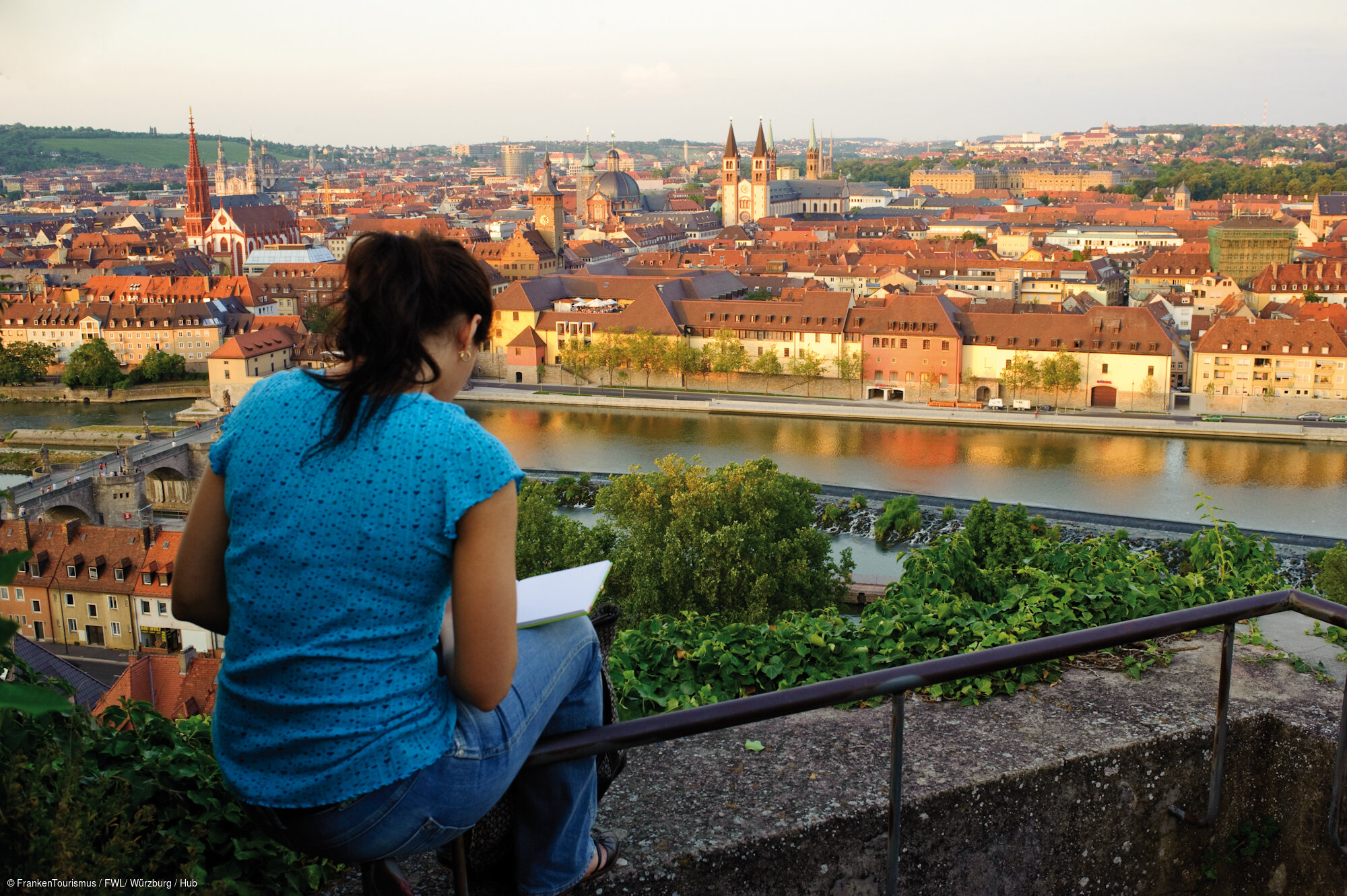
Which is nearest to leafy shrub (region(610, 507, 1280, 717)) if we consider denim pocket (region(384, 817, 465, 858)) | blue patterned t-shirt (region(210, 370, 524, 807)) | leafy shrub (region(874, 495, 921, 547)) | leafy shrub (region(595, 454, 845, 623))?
denim pocket (region(384, 817, 465, 858))

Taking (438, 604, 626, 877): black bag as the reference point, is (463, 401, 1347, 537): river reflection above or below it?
below

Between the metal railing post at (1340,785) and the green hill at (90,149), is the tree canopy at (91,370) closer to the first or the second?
the metal railing post at (1340,785)

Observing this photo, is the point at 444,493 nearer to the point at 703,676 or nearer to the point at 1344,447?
the point at 703,676

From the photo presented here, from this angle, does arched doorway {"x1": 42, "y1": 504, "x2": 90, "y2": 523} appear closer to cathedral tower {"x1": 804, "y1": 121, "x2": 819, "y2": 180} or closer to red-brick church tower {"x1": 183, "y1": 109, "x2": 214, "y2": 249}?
red-brick church tower {"x1": 183, "y1": 109, "x2": 214, "y2": 249}

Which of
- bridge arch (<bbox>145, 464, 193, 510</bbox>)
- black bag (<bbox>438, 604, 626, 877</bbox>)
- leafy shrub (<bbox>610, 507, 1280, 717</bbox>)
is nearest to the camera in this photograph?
black bag (<bbox>438, 604, 626, 877</bbox>)

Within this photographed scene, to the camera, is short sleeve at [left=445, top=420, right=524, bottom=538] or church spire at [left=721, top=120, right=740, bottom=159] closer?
short sleeve at [left=445, top=420, right=524, bottom=538]

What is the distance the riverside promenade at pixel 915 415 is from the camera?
19219 mm

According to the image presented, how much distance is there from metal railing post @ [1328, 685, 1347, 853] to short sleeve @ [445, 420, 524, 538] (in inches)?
45.6

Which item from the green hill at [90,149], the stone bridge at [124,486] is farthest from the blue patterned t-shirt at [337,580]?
the green hill at [90,149]

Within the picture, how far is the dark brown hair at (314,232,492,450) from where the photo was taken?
1.04 m

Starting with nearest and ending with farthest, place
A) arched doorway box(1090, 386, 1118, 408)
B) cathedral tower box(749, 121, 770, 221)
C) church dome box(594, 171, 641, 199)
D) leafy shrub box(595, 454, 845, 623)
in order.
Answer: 1. leafy shrub box(595, 454, 845, 623)
2. arched doorway box(1090, 386, 1118, 408)
3. cathedral tower box(749, 121, 770, 221)
4. church dome box(594, 171, 641, 199)

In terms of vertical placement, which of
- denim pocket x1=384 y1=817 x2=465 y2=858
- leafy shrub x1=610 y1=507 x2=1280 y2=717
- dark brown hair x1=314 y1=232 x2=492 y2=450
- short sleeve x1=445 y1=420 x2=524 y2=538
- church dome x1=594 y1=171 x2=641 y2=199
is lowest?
leafy shrub x1=610 y1=507 x2=1280 y2=717

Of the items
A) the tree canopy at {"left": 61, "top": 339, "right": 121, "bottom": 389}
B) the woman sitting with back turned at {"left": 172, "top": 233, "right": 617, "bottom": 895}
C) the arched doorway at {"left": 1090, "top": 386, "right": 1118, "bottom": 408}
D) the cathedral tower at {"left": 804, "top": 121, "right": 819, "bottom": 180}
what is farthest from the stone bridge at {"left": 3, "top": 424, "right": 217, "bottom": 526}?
the cathedral tower at {"left": 804, "top": 121, "right": 819, "bottom": 180}

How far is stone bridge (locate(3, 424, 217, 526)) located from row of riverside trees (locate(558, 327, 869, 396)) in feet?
25.5
